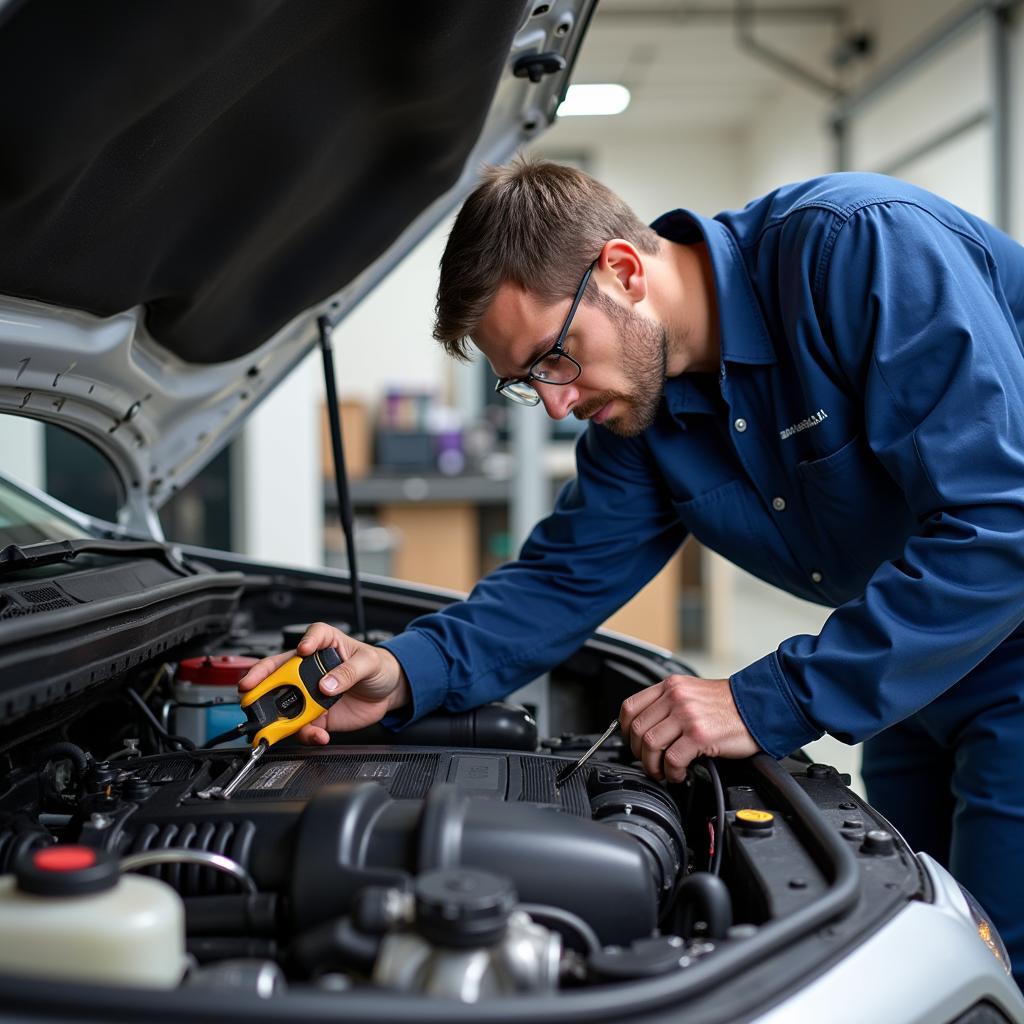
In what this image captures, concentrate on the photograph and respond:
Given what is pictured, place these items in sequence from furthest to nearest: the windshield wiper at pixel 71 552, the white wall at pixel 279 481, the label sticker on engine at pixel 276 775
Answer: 1. the white wall at pixel 279 481
2. the windshield wiper at pixel 71 552
3. the label sticker on engine at pixel 276 775

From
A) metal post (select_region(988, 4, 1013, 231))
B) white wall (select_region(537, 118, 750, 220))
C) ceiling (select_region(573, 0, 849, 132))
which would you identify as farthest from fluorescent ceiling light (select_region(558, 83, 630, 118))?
metal post (select_region(988, 4, 1013, 231))

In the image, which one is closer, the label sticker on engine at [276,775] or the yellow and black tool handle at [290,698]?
the label sticker on engine at [276,775]

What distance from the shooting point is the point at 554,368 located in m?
1.33

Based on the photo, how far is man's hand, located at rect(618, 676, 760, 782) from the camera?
1.11 meters

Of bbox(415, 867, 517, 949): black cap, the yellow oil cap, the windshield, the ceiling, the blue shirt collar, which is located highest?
the ceiling

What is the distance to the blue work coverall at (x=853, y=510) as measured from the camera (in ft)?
3.54

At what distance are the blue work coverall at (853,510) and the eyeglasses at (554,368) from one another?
18 cm

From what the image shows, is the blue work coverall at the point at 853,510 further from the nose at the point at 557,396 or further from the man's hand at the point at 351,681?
the nose at the point at 557,396

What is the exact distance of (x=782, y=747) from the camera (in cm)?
113

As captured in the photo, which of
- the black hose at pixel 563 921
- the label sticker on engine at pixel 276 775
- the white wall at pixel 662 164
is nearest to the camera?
the black hose at pixel 563 921

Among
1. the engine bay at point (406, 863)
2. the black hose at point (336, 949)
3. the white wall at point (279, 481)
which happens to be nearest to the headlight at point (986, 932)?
the engine bay at point (406, 863)

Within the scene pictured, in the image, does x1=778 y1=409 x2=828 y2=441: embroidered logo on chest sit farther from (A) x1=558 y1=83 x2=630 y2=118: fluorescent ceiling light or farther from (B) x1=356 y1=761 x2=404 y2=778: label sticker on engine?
(A) x1=558 y1=83 x2=630 y2=118: fluorescent ceiling light

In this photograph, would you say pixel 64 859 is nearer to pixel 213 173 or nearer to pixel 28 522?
pixel 213 173

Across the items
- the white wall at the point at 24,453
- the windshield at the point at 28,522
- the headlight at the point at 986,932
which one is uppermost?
the white wall at the point at 24,453
